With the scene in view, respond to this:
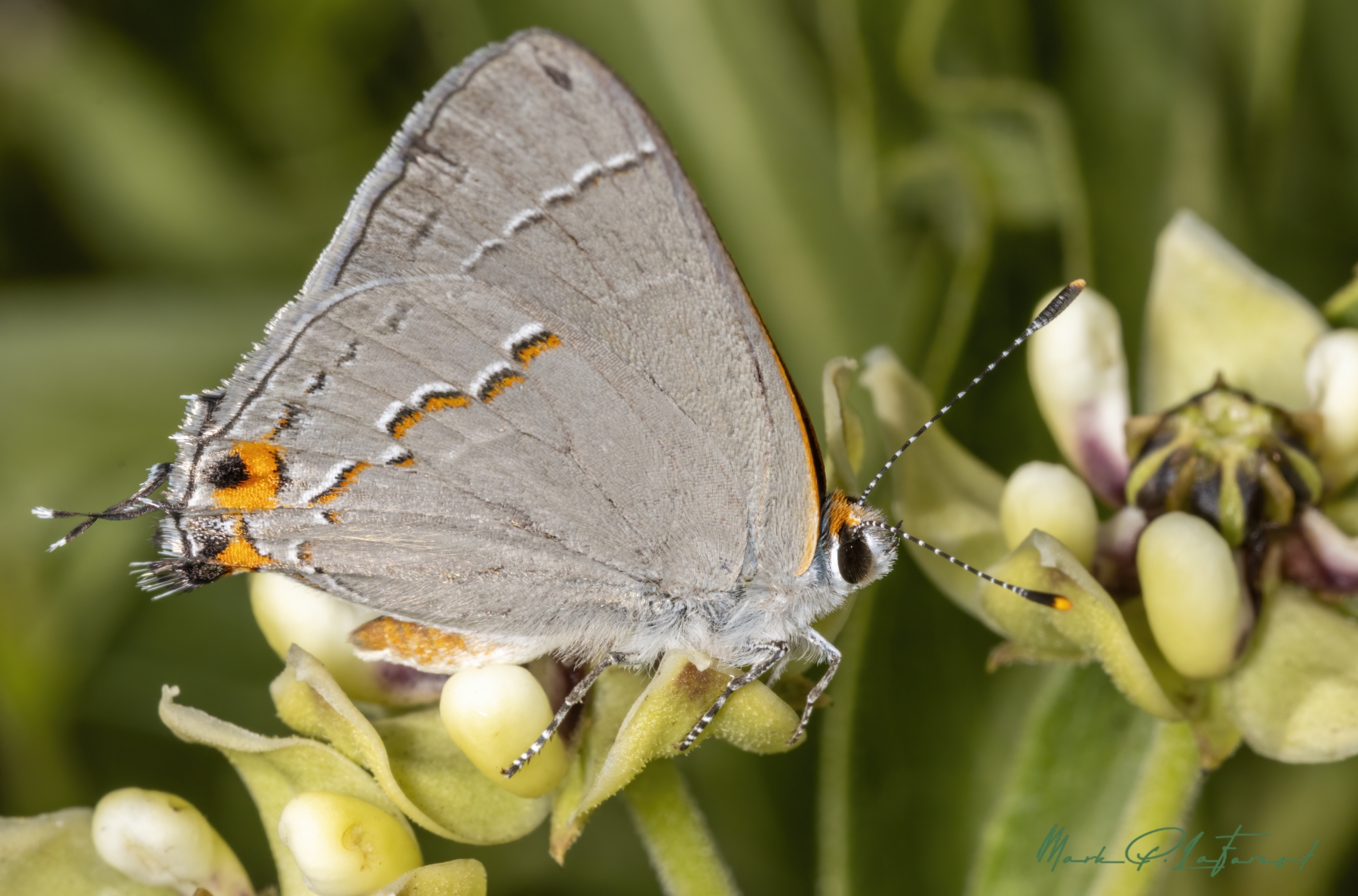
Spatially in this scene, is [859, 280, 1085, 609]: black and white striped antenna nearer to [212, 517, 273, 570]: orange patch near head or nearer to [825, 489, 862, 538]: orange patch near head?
[825, 489, 862, 538]: orange patch near head

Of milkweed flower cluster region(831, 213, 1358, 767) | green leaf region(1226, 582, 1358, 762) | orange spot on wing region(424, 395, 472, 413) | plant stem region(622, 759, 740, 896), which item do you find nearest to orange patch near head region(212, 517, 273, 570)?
orange spot on wing region(424, 395, 472, 413)

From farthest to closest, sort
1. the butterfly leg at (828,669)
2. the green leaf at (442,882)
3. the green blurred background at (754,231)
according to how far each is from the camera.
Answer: the green blurred background at (754,231)
the butterfly leg at (828,669)
the green leaf at (442,882)

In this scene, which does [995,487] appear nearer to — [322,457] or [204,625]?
[322,457]

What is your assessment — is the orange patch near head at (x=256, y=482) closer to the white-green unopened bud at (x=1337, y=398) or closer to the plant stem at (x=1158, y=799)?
the plant stem at (x=1158, y=799)

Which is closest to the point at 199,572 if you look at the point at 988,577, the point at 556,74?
the point at 556,74
